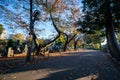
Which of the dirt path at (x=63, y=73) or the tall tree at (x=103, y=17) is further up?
the tall tree at (x=103, y=17)

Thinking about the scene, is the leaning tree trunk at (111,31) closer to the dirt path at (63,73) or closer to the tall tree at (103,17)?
the tall tree at (103,17)

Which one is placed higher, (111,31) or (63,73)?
(111,31)

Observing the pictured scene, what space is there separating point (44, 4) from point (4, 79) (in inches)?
893

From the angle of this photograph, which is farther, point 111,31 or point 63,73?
point 111,31

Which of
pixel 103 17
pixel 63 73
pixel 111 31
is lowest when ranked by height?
pixel 63 73

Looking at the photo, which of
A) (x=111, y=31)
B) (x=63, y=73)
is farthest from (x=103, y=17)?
(x=63, y=73)

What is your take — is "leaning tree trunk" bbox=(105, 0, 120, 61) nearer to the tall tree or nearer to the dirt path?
the tall tree

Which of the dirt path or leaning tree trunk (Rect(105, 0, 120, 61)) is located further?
leaning tree trunk (Rect(105, 0, 120, 61))

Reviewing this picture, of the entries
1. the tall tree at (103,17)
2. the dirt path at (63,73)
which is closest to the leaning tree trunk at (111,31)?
the tall tree at (103,17)

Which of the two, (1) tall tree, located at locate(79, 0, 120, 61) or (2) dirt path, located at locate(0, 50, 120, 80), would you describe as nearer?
(2) dirt path, located at locate(0, 50, 120, 80)

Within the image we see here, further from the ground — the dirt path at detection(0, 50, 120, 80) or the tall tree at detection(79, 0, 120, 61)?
the tall tree at detection(79, 0, 120, 61)

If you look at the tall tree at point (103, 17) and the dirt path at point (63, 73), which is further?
the tall tree at point (103, 17)

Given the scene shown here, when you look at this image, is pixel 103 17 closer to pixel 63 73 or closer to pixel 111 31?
pixel 111 31

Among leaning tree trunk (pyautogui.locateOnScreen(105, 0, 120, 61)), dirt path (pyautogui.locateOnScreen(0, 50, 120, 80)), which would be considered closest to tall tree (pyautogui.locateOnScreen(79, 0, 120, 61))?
leaning tree trunk (pyautogui.locateOnScreen(105, 0, 120, 61))
